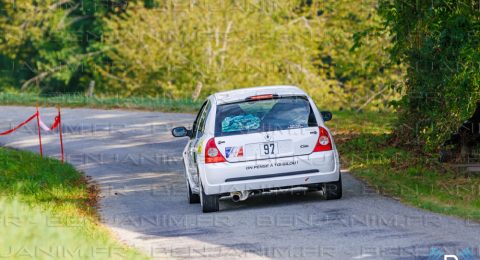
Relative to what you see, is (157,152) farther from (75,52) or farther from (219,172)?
(75,52)

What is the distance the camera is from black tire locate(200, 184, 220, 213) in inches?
548

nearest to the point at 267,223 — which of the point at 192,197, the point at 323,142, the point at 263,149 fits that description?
the point at 263,149

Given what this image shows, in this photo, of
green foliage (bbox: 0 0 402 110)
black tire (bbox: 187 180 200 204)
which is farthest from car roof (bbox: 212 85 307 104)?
green foliage (bbox: 0 0 402 110)

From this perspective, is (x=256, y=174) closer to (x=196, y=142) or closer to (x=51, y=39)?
(x=196, y=142)

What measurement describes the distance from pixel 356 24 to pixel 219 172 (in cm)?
3594

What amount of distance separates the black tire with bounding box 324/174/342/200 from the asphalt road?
0.12 metres

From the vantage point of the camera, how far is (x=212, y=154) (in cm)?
1377

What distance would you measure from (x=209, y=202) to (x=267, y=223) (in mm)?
1504

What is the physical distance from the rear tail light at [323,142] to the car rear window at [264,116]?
0.17 metres

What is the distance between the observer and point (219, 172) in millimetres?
13719

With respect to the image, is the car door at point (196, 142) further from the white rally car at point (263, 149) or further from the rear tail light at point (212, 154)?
the rear tail light at point (212, 154)

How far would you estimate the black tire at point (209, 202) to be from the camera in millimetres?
13930

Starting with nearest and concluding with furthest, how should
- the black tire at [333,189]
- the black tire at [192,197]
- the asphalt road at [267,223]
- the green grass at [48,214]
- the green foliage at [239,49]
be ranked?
1. the green grass at [48,214]
2. the asphalt road at [267,223]
3. the black tire at [333,189]
4. the black tire at [192,197]
5. the green foliage at [239,49]

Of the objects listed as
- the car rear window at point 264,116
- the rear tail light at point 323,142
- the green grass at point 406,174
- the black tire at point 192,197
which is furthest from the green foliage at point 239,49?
the rear tail light at point 323,142
